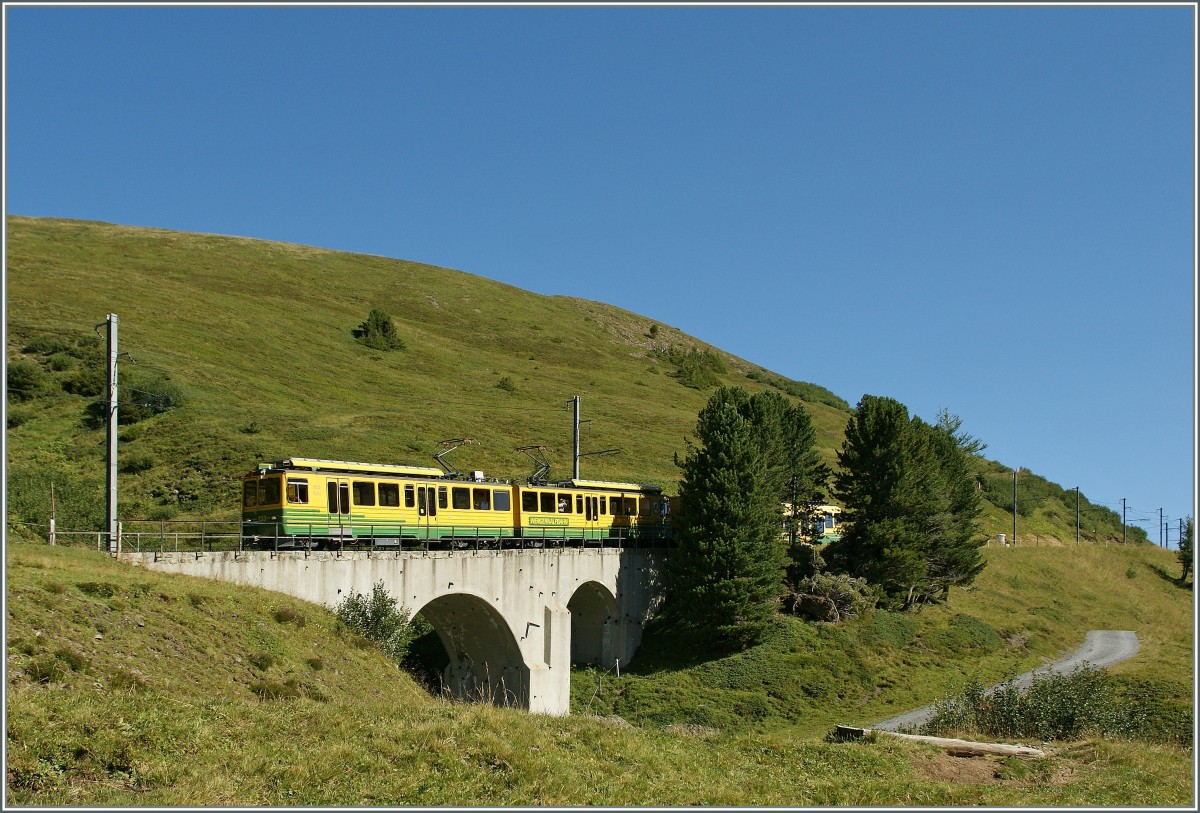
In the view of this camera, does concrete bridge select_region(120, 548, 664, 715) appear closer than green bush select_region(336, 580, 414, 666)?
No

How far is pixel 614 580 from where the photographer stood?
47.7 metres

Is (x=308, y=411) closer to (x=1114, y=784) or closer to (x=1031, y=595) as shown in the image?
(x=1031, y=595)

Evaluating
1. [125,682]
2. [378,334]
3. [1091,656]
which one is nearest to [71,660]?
[125,682]

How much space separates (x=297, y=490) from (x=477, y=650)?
37.9ft

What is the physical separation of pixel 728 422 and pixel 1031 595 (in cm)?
3322

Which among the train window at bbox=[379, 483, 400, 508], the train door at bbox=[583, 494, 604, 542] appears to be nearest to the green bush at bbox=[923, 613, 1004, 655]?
the train door at bbox=[583, 494, 604, 542]

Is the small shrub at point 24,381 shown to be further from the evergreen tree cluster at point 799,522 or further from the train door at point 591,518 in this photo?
the evergreen tree cluster at point 799,522

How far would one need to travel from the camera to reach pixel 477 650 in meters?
40.9

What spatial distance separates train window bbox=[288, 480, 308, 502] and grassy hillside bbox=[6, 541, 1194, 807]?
17.4 feet

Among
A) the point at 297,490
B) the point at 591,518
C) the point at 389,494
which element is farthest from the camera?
the point at 591,518

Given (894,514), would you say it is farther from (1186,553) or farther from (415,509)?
(1186,553)

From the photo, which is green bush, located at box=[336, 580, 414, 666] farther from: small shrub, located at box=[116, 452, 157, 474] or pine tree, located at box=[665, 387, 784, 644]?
small shrub, located at box=[116, 452, 157, 474]

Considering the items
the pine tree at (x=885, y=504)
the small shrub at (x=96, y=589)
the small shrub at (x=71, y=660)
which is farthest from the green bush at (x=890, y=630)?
the small shrub at (x=71, y=660)

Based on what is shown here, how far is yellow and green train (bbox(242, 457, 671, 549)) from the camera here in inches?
1331
